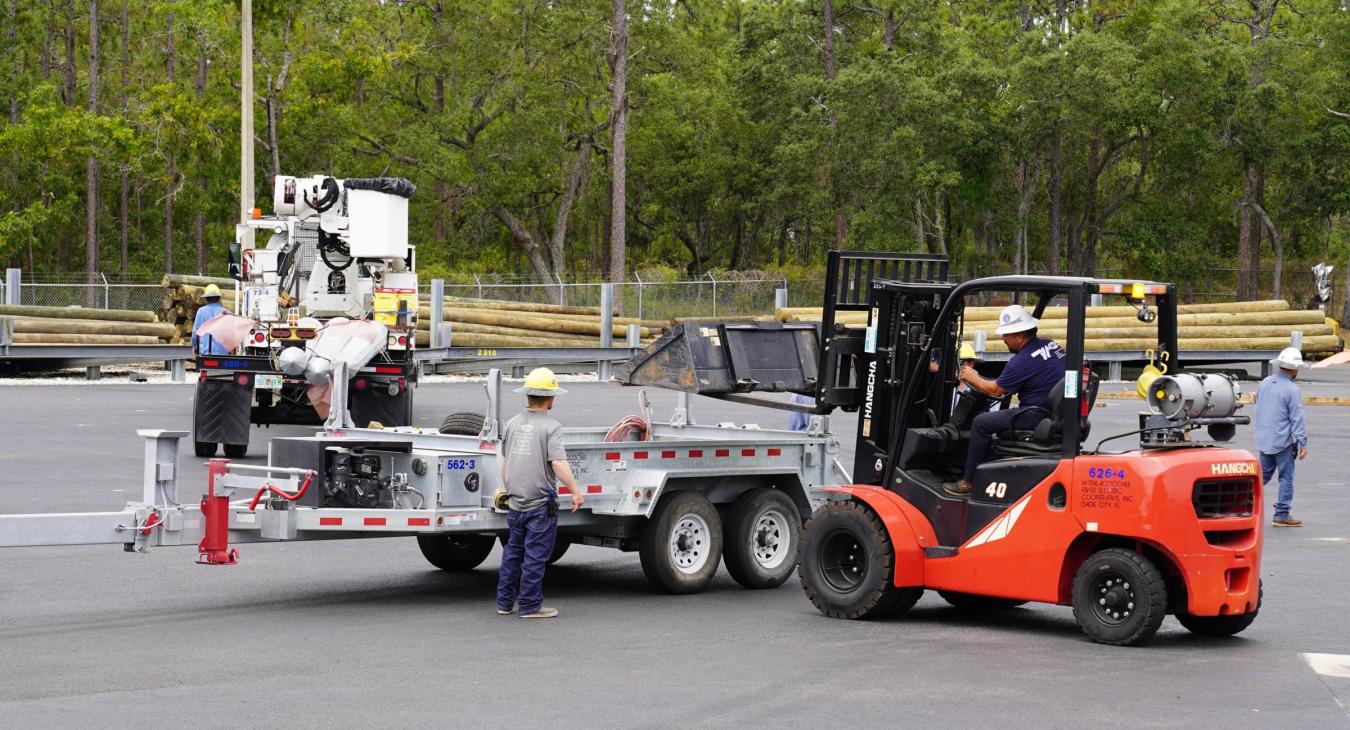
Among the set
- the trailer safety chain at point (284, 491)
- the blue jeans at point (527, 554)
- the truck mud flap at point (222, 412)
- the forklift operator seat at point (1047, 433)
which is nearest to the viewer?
the forklift operator seat at point (1047, 433)

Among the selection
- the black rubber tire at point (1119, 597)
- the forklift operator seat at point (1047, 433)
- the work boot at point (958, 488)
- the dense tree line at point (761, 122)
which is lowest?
the black rubber tire at point (1119, 597)

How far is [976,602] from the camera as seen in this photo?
11359 mm

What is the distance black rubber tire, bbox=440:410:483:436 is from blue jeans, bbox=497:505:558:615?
2706 millimetres

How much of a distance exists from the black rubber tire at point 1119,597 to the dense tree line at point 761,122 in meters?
37.9

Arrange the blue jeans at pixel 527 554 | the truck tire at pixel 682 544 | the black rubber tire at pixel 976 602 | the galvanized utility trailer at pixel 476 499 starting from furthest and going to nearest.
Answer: the truck tire at pixel 682 544 → the black rubber tire at pixel 976 602 → the blue jeans at pixel 527 554 → the galvanized utility trailer at pixel 476 499

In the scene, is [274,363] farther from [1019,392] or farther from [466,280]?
[466,280]

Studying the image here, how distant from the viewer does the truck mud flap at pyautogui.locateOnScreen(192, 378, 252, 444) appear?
1953 cm

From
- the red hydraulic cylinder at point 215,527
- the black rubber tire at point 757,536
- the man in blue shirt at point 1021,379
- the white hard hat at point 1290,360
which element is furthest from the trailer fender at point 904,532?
the white hard hat at point 1290,360

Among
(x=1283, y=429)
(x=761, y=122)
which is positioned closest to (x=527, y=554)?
(x=1283, y=429)

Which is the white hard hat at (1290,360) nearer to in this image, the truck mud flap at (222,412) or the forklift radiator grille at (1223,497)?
the forklift radiator grille at (1223,497)

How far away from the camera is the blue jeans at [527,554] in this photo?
1047 centimetres

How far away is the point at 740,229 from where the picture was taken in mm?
→ 65000

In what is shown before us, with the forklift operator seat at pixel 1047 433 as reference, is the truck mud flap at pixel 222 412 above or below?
below

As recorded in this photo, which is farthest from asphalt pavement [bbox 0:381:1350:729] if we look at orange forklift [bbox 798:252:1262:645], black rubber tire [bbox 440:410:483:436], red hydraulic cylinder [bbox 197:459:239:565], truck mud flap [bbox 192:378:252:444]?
truck mud flap [bbox 192:378:252:444]
